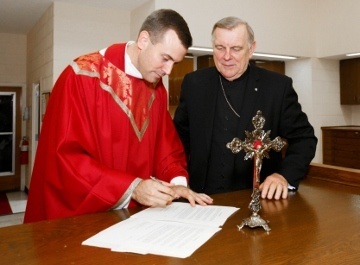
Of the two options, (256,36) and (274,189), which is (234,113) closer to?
(274,189)

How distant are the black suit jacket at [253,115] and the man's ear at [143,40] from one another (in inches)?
21.4

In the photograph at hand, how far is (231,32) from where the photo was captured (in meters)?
1.96

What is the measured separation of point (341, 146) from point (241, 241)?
5.68 m

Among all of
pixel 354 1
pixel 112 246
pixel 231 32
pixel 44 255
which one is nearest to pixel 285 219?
pixel 112 246

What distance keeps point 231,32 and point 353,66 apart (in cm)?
525

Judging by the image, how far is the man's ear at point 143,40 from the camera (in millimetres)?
1743

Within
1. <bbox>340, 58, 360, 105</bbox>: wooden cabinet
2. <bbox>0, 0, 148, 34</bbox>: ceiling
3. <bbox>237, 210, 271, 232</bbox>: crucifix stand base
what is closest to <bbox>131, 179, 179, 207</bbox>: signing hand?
<bbox>237, 210, 271, 232</bbox>: crucifix stand base

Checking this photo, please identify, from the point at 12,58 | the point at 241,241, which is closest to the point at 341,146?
the point at 241,241

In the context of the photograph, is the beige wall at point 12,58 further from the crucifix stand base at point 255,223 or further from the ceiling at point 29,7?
the crucifix stand base at point 255,223

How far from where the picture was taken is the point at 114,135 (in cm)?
179

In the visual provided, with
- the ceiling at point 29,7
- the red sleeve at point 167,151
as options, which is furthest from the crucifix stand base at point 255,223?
the ceiling at point 29,7

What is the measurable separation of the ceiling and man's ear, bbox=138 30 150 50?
363 cm

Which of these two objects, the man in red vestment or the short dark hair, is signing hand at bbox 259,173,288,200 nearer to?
the man in red vestment

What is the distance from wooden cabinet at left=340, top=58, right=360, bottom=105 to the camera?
639 centimetres
